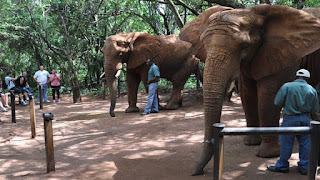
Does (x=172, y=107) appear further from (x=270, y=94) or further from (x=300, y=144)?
(x=300, y=144)

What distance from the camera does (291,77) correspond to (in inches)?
208

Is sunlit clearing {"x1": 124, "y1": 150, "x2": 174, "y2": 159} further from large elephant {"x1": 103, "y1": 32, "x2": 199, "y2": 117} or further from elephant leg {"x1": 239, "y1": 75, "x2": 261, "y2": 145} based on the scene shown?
large elephant {"x1": 103, "y1": 32, "x2": 199, "y2": 117}

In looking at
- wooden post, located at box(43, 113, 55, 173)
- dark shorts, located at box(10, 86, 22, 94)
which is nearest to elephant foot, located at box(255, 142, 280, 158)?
wooden post, located at box(43, 113, 55, 173)

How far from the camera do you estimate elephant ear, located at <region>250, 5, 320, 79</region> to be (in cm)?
468

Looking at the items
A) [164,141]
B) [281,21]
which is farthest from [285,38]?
[164,141]

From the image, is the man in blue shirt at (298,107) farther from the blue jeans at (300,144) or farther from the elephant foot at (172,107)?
the elephant foot at (172,107)

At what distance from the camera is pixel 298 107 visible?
451 centimetres

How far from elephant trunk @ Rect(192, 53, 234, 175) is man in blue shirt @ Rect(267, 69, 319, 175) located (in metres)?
0.98

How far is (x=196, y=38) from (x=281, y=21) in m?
1.52

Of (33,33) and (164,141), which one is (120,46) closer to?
(164,141)

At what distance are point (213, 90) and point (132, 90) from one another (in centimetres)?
790

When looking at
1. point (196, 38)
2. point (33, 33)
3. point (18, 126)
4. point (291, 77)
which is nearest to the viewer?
point (291, 77)

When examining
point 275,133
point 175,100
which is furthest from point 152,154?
point 175,100

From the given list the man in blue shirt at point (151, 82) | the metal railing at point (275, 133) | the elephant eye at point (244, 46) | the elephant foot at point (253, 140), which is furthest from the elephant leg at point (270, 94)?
the man in blue shirt at point (151, 82)
